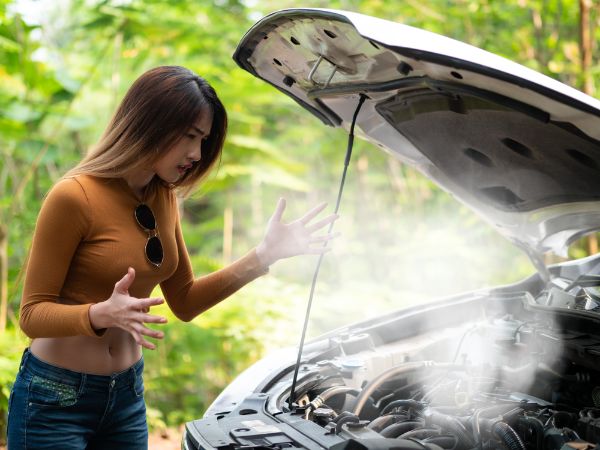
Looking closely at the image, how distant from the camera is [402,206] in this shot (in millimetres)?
9523

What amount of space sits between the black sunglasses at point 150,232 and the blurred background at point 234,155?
1.79m

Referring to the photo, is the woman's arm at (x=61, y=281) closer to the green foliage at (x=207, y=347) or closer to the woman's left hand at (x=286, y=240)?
the woman's left hand at (x=286, y=240)

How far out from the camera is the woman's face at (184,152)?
1.92 meters

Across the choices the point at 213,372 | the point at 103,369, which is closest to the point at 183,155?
the point at 103,369

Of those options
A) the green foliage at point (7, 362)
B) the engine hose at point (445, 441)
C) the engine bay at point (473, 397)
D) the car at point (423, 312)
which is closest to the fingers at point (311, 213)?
the car at point (423, 312)

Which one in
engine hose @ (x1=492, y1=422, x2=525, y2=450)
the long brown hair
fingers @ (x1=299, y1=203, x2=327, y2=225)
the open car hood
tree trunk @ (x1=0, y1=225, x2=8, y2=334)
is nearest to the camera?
the open car hood

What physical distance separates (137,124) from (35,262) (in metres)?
0.51

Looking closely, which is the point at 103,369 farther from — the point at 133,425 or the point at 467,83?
the point at 467,83

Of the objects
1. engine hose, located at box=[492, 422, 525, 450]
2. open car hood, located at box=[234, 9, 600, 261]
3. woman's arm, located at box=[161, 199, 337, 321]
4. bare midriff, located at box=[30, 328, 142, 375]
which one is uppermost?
open car hood, located at box=[234, 9, 600, 261]

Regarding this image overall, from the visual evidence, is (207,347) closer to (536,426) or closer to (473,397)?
(473,397)

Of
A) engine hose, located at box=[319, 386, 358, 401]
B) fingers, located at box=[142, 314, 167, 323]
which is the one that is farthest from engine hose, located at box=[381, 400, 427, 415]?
fingers, located at box=[142, 314, 167, 323]

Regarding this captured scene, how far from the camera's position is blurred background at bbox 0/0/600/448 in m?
4.39

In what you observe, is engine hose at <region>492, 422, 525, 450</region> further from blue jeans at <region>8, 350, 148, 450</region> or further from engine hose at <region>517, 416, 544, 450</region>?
blue jeans at <region>8, 350, 148, 450</region>

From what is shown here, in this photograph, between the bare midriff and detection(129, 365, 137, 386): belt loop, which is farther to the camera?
detection(129, 365, 137, 386): belt loop
